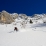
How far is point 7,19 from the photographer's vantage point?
35156mm

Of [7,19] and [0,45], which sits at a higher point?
[7,19]

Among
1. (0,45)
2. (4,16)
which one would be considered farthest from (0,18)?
(0,45)

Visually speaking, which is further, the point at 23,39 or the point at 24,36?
the point at 24,36

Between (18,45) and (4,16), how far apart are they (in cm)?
2931

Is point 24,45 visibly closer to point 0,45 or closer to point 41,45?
point 41,45

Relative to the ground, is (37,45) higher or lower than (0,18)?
lower

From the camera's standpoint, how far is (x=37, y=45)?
23.1 ft

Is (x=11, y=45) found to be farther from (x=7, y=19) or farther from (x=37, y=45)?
(x=7, y=19)

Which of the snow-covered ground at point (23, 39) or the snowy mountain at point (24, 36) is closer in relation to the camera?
the snow-covered ground at point (23, 39)

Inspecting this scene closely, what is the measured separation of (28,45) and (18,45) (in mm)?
684

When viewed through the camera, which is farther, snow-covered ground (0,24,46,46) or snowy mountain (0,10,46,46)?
snowy mountain (0,10,46,46)

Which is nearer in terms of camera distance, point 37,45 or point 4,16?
point 37,45

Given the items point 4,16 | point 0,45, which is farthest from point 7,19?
point 0,45

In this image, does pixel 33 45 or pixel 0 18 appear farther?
pixel 0 18
